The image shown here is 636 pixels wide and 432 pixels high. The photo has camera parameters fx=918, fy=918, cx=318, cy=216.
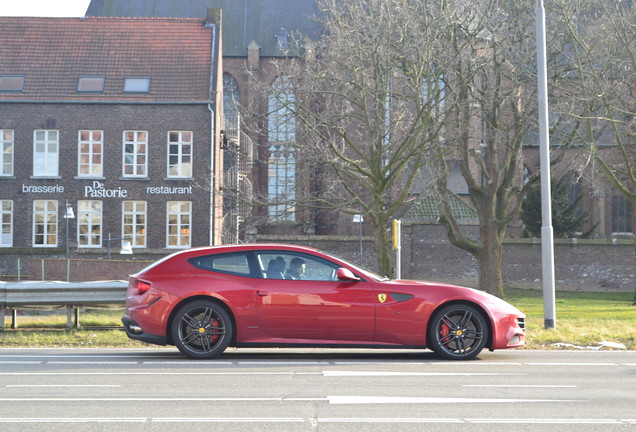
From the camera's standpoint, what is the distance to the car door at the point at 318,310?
445 inches

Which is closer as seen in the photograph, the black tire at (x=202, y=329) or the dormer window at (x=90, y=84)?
the black tire at (x=202, y=329)

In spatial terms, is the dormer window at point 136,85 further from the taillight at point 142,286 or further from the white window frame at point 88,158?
the taillight at point 142,286

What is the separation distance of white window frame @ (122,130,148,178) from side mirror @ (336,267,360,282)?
35897 mm

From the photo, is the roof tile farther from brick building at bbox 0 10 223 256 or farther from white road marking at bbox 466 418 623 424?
white road marking at bbox 466 418 623 424

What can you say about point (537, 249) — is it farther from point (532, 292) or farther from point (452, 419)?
point (452, 419)

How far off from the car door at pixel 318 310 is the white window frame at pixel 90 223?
35490 millimetres

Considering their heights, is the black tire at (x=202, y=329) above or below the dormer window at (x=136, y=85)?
below

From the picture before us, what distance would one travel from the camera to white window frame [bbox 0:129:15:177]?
45.8m

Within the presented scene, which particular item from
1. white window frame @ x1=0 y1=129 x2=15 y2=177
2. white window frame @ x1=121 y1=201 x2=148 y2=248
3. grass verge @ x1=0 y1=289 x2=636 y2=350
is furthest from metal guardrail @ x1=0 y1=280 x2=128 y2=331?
white window frame @ x1=0 y1=129 x2=15 y2=177

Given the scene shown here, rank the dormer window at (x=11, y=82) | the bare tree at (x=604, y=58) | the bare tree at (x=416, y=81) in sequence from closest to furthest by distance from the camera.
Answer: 1. the bare tree at (x=416, y=81)
2. the bare tree at (x=604, y=58)
3. the dormer window at (x=11, y=82)

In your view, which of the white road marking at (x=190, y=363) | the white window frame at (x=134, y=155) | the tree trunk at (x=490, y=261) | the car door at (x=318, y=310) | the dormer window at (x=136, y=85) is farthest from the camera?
the white window frame at (x=134, y=155)

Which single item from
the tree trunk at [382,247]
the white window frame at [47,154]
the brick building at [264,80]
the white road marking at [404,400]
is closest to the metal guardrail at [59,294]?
the white road marking at [404,400]

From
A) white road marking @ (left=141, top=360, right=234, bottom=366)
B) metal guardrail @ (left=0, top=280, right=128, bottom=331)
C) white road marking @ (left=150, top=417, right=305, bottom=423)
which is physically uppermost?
metal guardrail @ (left=0, top=280, right=128, bottom=331)

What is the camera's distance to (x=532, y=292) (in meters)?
42.8
